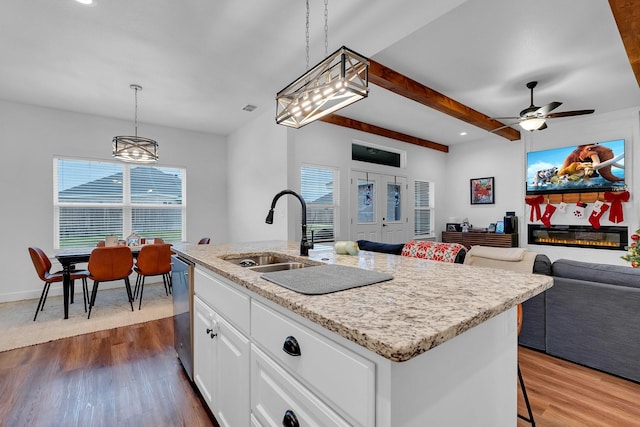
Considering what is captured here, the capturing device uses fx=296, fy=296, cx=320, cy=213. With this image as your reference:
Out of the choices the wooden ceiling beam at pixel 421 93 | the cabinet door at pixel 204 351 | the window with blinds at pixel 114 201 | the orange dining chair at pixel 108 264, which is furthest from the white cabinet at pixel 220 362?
the window with blinds at pixel 114 201

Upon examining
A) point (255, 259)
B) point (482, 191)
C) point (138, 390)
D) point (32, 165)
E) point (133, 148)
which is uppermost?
point (133, 148)

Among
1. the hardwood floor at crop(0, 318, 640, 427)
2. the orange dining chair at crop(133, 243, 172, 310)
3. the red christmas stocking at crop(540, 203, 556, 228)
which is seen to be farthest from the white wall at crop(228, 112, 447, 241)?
the red christmas stocking at crop(540, 203, 556, 228)

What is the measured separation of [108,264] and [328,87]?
3.39 meters

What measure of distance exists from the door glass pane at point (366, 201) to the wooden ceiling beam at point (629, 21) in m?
3.67

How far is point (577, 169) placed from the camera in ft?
16.8

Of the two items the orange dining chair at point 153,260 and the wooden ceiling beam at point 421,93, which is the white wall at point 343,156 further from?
the orange dining chair at point 153,260

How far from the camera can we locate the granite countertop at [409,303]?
670 mm

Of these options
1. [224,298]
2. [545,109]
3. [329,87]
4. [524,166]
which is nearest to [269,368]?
[224,298]

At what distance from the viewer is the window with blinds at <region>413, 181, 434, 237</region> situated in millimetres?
6688

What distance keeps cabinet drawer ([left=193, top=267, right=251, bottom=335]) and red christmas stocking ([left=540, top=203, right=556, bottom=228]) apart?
613 cm

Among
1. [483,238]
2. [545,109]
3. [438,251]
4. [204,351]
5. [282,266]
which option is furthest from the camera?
[483,238]

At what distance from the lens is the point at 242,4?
2240 millimetres

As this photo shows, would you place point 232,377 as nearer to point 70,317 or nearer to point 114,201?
point 70,317

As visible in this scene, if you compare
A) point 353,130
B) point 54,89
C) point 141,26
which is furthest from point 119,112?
point 353,130
